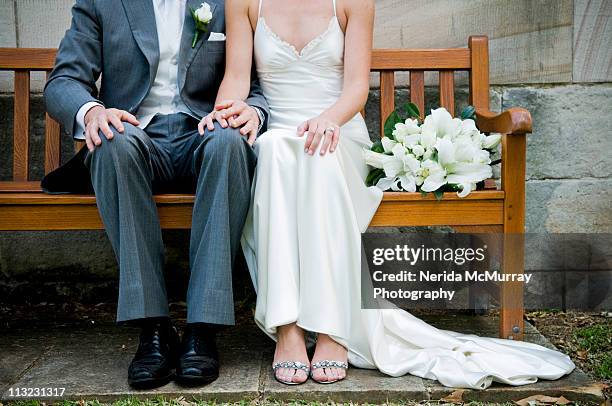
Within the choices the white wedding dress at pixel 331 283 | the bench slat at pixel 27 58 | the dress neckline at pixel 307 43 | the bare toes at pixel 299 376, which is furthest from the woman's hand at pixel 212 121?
the bench slat at pixel 27 58

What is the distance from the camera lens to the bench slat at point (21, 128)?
11.2ft

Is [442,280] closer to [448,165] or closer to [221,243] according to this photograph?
[448,165]

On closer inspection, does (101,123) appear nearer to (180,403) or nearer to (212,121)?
(212,121)

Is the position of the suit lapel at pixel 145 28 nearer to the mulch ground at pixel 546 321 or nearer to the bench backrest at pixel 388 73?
the bench backrest at pixel 388 73

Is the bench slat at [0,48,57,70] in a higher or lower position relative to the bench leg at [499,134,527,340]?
higher

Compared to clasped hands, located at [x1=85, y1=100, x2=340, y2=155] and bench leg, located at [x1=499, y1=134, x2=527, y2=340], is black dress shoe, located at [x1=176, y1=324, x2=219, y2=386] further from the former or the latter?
bench leg, located at [x1=499, y1=134, x2=527, y2=340]

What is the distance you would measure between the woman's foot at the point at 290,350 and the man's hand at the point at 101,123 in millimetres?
947

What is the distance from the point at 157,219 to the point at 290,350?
0.70 m

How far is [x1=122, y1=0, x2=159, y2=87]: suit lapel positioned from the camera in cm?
296

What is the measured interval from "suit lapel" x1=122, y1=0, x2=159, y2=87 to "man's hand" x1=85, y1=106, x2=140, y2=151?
43 centimetres

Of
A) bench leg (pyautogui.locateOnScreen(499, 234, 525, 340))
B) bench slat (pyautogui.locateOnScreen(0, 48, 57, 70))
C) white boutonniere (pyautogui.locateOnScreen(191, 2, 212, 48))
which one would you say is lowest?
bench leg (pyautogui.locateOnScreen(499, 234, 525, 340))

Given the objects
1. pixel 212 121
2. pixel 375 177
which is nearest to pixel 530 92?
pixel 375 177

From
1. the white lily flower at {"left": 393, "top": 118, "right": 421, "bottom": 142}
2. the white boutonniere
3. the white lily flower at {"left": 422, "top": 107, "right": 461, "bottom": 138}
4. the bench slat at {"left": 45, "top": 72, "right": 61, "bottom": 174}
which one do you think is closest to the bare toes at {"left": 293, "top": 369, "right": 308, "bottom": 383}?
the white lily flower at {"left": 393, "top": 118, "right": 421, "bottom": 142}

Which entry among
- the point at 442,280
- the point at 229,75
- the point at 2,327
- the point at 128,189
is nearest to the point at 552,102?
the point at 442,280
